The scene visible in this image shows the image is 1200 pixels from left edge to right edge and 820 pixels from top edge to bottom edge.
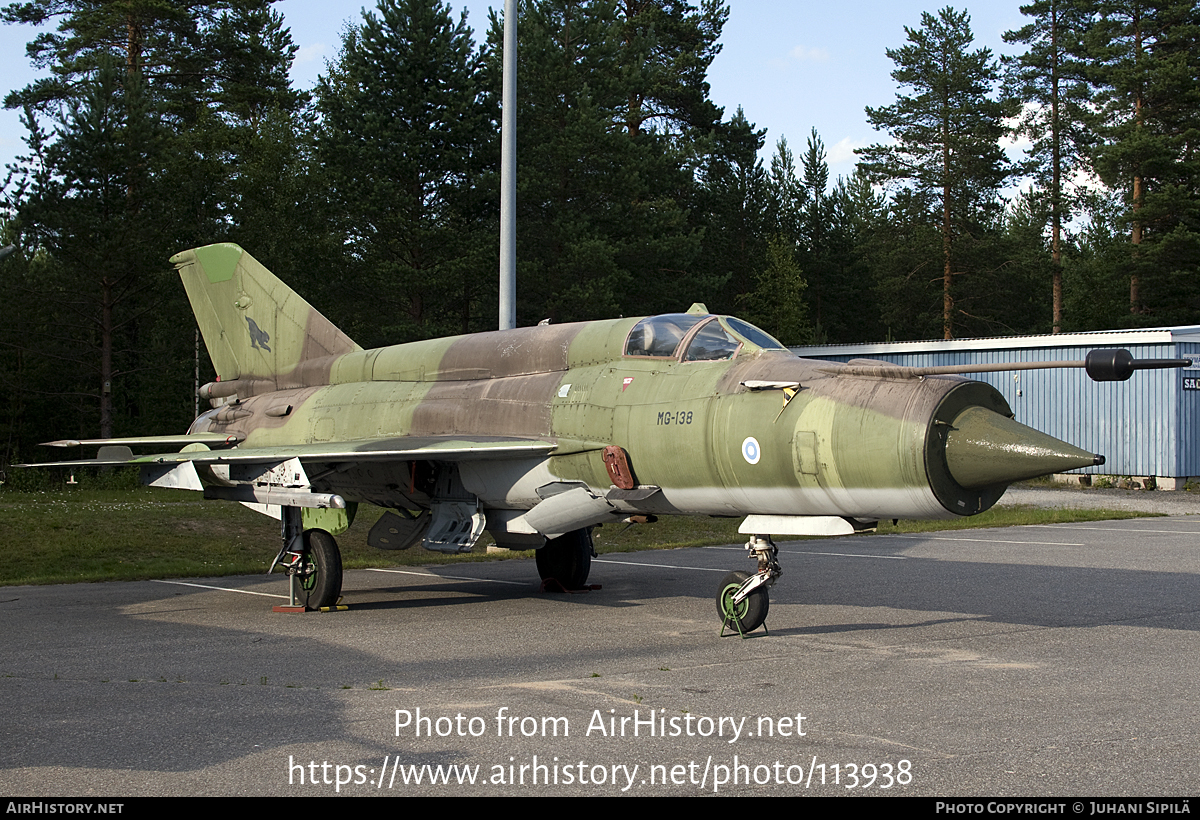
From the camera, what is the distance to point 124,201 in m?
35.5

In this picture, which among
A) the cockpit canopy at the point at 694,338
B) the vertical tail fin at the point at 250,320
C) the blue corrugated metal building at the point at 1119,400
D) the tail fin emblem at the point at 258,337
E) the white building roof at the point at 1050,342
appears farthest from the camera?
the blue corrugated metal building at the point at 1119,400

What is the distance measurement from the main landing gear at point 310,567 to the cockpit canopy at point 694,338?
393cm

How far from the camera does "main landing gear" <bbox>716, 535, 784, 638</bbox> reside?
9.50m

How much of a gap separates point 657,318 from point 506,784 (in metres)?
6.12

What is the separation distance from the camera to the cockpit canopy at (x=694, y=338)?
1020cm

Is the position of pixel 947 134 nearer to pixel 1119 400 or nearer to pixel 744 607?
pixel 1119 400

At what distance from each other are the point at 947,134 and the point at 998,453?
5086 centimetres

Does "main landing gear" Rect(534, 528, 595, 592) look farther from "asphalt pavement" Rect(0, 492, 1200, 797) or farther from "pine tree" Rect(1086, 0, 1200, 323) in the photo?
"pine tree" Rect(1086, 0, 1200, 323)

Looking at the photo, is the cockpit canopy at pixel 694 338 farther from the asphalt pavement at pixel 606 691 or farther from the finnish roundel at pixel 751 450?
the asphalt pavement at pixel 606 691

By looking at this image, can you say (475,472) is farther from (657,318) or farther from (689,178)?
(689,178)

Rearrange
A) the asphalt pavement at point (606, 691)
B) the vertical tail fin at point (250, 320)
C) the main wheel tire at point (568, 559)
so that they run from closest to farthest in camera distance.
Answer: the asphalt pavement at point (606, 691), the main wheel tire at point (568, 559), the vertical tail fin at point (250, 320)

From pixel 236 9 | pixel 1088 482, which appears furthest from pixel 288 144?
pixel 1088 482

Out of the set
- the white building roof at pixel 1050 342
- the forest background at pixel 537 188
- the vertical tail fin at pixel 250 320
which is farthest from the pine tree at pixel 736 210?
the vertical tail fin at pixel 250 320

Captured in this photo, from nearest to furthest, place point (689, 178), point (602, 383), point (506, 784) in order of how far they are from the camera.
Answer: point (506, 784) → point (602, 383) → point (689, 178)
